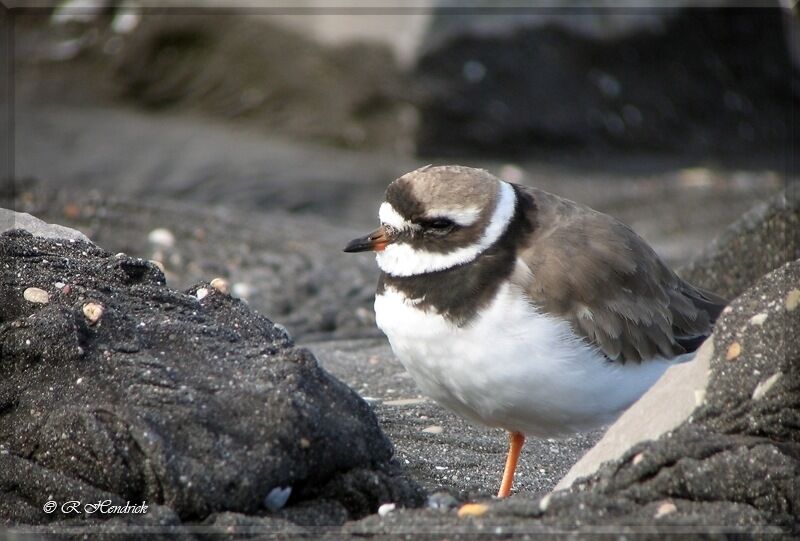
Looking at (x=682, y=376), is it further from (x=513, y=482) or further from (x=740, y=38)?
(x=740, y=38)

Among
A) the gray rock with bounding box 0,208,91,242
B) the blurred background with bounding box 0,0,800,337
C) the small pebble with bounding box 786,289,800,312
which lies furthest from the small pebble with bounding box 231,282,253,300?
the small pebble with bounding box 786,289,800,312

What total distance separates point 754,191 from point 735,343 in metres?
8.42

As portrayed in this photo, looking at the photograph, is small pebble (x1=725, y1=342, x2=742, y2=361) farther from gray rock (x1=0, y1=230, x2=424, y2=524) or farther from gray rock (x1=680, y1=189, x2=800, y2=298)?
gray rock (x1=680, y1=189, x2=800, y2=298)

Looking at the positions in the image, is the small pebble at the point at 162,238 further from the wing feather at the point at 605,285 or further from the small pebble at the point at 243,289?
the wing feather at the point at 605,285

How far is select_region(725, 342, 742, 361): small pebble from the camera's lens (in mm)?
3838

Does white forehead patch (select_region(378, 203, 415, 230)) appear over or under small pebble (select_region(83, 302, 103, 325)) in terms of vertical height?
over

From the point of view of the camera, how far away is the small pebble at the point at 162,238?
346 inches

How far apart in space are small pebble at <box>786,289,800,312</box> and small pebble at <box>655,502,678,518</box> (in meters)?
0.86

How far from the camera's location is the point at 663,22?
1327 centimetres

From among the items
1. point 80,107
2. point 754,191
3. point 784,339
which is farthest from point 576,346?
point 80,107

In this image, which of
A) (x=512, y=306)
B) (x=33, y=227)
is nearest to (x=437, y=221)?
(x=512, y=306)

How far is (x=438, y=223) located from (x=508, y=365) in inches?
26.6

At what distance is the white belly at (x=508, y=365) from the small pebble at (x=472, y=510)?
0.97 meters

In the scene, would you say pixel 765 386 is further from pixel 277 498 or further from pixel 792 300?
pixel 277 498
